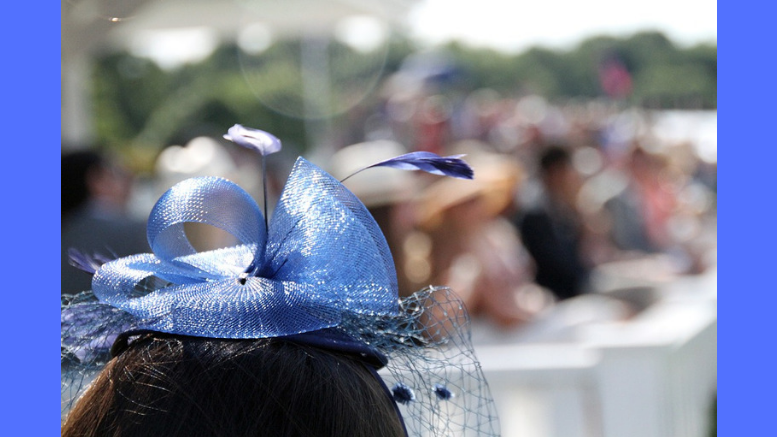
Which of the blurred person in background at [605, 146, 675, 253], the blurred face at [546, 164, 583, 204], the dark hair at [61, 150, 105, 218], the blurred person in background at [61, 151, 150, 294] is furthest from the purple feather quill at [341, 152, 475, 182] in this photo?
the blurred person in background at [605, 146, 675, 253]

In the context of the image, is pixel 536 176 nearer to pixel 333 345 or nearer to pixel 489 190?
pixel 489 190

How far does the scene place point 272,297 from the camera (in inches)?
31.7

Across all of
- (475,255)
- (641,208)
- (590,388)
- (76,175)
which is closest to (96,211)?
(76,175)

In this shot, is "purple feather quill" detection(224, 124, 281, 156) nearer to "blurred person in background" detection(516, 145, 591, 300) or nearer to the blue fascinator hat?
the blue fascinator hat

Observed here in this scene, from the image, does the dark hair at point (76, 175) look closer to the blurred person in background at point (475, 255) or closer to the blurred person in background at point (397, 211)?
the blurred person in background at point (397, 211)

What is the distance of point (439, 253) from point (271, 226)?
9.61ft

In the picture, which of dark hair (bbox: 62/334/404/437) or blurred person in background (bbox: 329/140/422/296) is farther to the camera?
blurred person in background (bbox: 329/140/422/296)

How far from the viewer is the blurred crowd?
359 centimetres

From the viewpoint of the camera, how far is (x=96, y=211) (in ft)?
10.5

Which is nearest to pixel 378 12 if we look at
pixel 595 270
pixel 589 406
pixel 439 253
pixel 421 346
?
pixel 595 270

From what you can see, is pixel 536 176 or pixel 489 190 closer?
pixel 489 190

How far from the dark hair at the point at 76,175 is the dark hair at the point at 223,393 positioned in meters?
2.45

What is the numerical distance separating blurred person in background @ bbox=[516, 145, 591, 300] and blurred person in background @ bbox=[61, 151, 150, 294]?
7.13 ft

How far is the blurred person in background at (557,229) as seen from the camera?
15.3ft
